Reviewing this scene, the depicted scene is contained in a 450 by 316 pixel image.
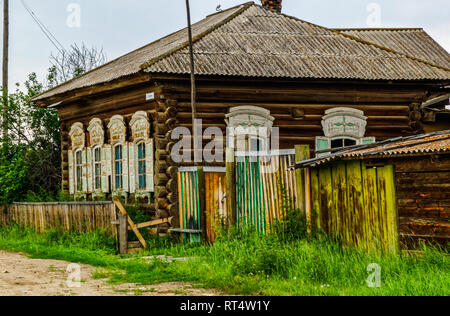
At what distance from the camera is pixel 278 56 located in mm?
15195

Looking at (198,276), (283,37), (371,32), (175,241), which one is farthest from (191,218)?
(371,32)

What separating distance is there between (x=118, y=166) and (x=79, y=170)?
2.17 m

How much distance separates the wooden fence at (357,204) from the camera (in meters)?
9.27

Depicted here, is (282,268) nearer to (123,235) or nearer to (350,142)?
(123,235)

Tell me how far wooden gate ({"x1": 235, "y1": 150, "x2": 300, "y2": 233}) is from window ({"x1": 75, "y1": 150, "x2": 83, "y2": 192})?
7401 millimetres

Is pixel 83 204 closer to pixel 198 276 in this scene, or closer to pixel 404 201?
pixel 198 276

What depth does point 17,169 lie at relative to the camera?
18891 millimetres

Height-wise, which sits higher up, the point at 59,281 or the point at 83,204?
the point at 83,204

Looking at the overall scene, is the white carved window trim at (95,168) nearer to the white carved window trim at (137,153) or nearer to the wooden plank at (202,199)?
the white carved window trim at (137,153)

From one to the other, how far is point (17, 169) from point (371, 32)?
12.6m

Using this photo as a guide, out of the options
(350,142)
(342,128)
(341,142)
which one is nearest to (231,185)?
(342,128)

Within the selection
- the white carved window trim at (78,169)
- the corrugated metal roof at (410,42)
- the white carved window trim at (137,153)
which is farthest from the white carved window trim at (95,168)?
the corrugated metal roof at (410,42)

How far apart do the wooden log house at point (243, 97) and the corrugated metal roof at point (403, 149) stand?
4.27 m

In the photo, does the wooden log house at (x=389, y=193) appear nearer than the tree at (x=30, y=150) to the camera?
Yes
